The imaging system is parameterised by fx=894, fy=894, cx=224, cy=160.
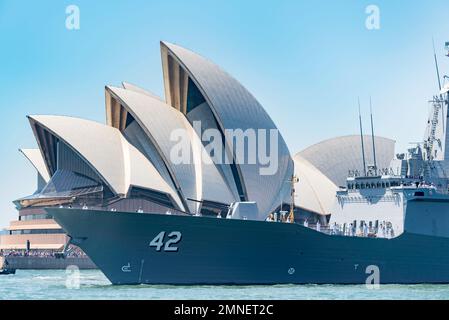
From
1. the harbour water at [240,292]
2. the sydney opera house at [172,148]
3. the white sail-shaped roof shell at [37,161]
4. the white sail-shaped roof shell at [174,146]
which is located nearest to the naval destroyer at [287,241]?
the harbour water at [240,292]

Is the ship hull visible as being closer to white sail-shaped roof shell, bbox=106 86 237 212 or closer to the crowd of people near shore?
white sail-shaped roof shell, bbox=106 86 237 212

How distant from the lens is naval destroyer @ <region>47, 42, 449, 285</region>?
37500mm

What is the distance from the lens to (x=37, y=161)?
76375 millimetres

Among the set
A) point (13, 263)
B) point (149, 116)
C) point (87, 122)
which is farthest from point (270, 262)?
point (13, 263)

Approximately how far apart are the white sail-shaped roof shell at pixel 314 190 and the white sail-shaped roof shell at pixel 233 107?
17.0 ft

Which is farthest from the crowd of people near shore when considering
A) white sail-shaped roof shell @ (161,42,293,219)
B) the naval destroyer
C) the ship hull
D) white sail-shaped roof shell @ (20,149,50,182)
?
the ship hull

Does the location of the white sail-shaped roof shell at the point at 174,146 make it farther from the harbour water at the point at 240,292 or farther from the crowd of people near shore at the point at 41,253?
the harbour water at the point at 240,292

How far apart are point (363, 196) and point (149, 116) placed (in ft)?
72.2

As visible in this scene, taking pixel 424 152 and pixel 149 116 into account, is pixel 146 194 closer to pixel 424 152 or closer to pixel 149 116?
pixel 149 116

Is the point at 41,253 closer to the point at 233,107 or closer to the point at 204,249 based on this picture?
the point at 233,107

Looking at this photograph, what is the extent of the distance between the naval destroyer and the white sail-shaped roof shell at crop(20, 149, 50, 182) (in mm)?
35743

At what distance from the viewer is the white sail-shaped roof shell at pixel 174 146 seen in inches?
2410

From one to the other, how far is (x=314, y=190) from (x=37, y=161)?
23744mm

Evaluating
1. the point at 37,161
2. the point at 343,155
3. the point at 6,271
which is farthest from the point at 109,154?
the point at 343,155
